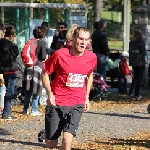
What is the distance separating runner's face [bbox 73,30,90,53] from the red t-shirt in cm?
16

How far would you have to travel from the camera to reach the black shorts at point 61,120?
337 inches

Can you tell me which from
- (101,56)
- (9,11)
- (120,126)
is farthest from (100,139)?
(9,11)

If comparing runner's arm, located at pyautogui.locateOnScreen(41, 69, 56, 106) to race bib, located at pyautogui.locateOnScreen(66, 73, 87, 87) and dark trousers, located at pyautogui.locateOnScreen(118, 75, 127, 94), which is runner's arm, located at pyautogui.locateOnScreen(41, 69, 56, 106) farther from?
dark trousers, located at pyautogui.locateOnScreen(118, 75, 127, 94)

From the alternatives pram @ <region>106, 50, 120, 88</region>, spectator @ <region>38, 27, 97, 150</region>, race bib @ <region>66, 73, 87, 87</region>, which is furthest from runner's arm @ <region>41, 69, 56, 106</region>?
pram @ <region>106, 50, 120, 88</region>

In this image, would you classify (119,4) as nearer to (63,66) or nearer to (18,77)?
(18,77)

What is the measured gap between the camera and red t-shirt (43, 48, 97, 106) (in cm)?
853

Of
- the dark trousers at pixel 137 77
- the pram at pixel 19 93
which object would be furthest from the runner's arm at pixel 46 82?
the dark trousers at pixel 137 77

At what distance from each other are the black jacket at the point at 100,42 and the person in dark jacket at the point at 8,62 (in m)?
4.72

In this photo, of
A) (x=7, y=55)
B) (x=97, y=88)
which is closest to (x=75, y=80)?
(x=7, y=55)

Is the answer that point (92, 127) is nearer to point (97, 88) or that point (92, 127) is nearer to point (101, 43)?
point (97, 88)

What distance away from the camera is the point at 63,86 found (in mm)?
8594

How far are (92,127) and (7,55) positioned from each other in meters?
2.24

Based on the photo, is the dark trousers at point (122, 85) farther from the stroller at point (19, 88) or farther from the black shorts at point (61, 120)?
the black shorts at point (61, 120)

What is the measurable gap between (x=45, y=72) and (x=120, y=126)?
496cm
